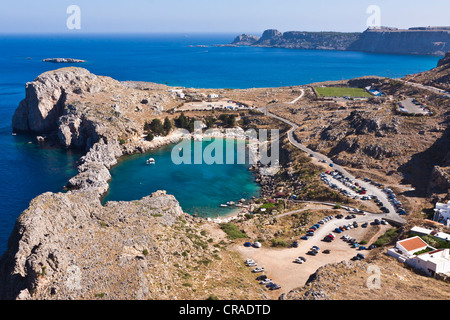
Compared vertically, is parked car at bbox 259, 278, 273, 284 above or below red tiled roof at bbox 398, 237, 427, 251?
below

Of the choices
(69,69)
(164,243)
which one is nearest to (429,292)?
(164,243)

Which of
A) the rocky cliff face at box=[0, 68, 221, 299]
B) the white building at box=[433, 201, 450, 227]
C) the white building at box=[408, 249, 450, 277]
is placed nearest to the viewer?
the rocky cliff face at box=[0, 68, 221, 299]

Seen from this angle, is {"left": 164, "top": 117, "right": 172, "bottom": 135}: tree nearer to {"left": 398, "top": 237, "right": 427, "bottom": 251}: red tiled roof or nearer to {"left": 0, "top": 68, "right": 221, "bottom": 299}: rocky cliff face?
{"left": 0, "top": 68, "right": 221, "bottom": 299}: rocky cliff face

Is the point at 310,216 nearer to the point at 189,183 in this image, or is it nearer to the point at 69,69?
the point at 189,183

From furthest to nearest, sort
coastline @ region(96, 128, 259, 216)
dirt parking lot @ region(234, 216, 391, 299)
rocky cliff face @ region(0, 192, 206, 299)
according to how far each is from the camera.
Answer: coastline @ region(96, 128, 259, 216)
dirt parking lot @ region(234, 216, 391, 299)
rocky cliff face @ region(0, 192, 206, 299)

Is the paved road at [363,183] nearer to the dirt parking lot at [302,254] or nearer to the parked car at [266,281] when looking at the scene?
the dirt parking lot at [302,254]

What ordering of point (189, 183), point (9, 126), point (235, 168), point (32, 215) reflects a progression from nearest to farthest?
point (32, 215), point (189, 183), point (235, 168), point (9, 126)

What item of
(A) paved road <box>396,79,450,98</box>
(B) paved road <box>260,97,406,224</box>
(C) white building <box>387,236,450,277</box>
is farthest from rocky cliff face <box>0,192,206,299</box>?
(A) paved road <box>396,79,450,98</box>

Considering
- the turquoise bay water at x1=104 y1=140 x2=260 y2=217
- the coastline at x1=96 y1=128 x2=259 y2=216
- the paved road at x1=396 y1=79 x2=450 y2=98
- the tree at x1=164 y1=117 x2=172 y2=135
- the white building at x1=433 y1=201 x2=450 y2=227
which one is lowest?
the turquoise bay water at x1=104 y1=140 x2=260 y2=217
